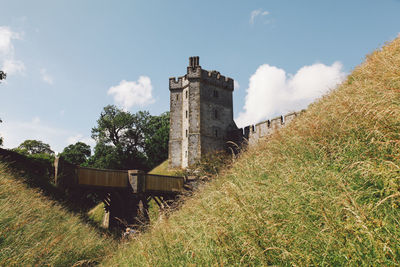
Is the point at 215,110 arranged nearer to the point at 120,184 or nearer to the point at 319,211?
the point at 120,184

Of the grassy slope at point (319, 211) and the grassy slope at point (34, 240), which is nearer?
the grassy slope at point (319, 211)

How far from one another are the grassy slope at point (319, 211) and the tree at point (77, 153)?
41601 mm

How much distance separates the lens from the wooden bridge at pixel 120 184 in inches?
504

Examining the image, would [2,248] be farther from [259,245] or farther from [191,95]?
[191,95]

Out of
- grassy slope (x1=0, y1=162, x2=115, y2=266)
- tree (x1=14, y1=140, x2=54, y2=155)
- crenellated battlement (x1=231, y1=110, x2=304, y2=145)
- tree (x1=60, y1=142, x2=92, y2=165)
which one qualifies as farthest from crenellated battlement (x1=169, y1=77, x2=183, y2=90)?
tree (x1=14, y1=140, x2=54, y2=155)

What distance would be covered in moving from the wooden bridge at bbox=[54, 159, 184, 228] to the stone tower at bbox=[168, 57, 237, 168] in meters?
8.41

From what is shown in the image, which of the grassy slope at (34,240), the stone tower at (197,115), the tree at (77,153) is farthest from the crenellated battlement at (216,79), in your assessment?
the tree at (77,153)

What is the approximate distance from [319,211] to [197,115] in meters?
22.6

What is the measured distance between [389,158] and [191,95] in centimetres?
2288

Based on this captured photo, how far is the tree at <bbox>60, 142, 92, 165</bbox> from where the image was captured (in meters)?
42.0

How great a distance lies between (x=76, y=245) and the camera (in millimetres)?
6688

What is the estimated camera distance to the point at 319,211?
108 inches

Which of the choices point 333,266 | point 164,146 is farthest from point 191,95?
point 333,266

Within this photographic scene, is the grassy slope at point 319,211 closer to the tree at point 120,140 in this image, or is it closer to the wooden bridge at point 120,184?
the wooden bridge at point 120,184
